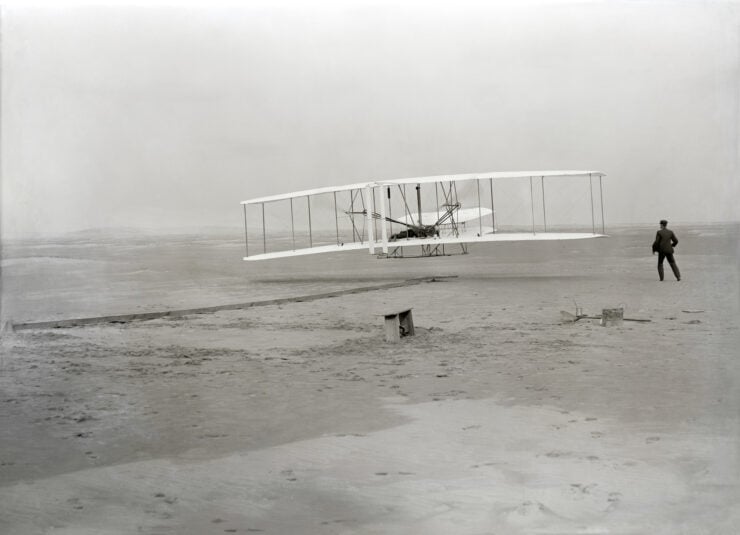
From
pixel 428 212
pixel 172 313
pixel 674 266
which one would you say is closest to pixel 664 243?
pixel 674 266

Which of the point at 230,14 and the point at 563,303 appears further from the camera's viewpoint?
the point at 563,303

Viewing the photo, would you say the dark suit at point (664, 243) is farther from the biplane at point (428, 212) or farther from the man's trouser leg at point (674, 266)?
the biplane at point (428, 212)

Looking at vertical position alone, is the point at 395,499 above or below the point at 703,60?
below

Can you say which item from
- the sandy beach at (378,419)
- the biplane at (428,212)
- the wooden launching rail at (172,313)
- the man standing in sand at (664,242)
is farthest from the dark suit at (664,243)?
the wooden launching rail at (172,313)

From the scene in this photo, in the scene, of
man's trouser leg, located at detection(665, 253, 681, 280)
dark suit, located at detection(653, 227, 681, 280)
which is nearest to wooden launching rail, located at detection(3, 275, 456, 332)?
dark suit, located at detection(653, 227, 681, 280)

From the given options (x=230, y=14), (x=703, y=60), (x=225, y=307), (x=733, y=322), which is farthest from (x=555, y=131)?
(x=225, y=307)

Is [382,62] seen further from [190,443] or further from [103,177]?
[190,443]

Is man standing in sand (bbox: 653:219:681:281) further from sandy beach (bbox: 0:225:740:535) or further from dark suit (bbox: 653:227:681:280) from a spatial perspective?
sandy beach (bbox: 0:225:740:535)

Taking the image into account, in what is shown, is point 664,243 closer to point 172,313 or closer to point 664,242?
point 664,242

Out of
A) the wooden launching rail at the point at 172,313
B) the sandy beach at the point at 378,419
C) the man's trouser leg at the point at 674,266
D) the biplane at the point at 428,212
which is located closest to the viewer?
the sandy beach at the point at 378,419
